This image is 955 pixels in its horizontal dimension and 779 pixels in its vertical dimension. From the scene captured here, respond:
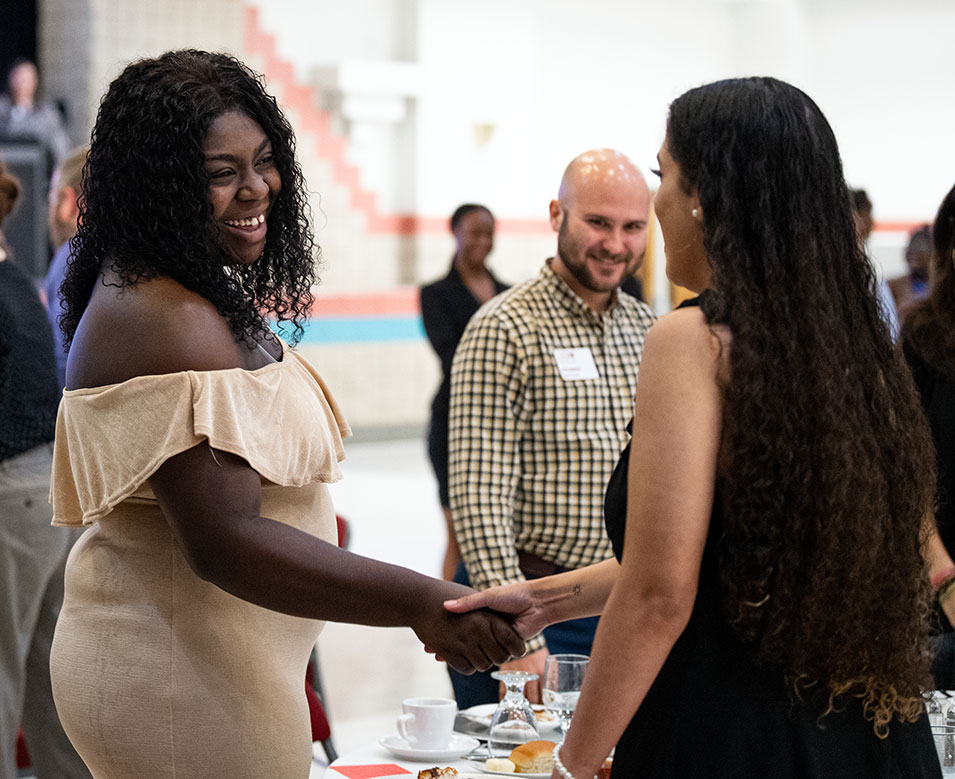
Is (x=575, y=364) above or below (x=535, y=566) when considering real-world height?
above

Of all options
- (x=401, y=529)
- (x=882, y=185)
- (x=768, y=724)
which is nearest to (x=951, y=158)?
(x=882, y=185)

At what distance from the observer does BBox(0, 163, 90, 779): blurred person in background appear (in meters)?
3.24

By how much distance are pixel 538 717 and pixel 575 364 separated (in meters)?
1.03

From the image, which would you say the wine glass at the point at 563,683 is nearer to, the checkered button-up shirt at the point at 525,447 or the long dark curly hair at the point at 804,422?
the checkered button-up shirt at the point at 525,447

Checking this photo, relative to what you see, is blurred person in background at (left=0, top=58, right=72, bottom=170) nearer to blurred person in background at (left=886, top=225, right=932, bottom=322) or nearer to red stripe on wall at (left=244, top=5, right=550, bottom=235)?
red stripe on wall at (left=244, top=5, right=550, bottom=235)

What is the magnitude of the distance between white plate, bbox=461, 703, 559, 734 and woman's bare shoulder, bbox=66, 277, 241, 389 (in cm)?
92

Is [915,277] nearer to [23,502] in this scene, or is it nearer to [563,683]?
[23,502]

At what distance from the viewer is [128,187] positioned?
1.67 m

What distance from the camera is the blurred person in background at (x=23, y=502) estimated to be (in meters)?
3.24

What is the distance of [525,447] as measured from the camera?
2975mm

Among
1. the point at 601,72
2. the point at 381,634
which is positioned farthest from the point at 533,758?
the point at 601,72

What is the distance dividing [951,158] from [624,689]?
604 inches

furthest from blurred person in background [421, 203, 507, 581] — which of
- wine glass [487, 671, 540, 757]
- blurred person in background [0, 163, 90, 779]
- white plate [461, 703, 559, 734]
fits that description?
wine glass [487, 671, 540, 757]

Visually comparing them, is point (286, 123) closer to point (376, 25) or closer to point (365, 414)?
point (365, 414)
